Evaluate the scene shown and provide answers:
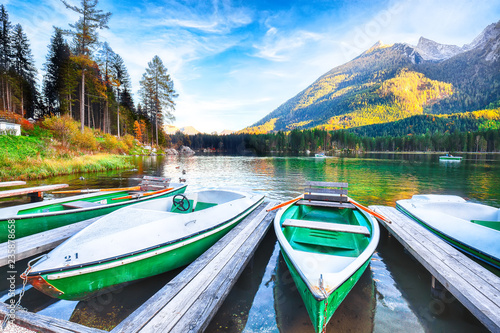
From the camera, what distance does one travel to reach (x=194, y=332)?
2.67 metres

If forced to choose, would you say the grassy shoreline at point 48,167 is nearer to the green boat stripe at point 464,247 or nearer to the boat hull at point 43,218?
the boat hull at point 43,218

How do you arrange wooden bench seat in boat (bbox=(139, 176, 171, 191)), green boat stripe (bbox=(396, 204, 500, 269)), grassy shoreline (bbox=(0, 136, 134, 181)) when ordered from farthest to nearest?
grassy shoreline (bbox=(0, 136, 134, 181)) → wooden bench seat in boat (bbox=(139, 176, 171, 191)) → green boat stripe (bbox=(396, 204, 500, 269))

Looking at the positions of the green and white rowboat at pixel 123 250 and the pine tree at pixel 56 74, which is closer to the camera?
the green and white rowboat at pixel 123 250

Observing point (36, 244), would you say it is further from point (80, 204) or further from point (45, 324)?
point (45, 324)

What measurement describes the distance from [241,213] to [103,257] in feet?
12.8

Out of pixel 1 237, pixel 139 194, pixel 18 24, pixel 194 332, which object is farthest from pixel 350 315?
pixel 18 24

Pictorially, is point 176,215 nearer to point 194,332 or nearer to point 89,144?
point 194,332

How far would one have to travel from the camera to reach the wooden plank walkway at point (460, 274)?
3.05 m

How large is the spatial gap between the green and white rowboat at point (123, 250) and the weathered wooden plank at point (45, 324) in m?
0.50

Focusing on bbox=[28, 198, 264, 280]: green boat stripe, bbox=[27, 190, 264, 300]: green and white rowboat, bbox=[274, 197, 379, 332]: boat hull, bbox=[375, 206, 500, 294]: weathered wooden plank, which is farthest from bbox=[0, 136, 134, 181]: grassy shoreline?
bbox=[375, 206, 500, 294]: weathered wooden plank

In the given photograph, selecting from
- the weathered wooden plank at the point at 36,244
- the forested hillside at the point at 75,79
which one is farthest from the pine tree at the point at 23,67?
the weathered wooden plank at the point at 36,244

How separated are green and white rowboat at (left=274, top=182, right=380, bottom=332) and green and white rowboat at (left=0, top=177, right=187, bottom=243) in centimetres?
555

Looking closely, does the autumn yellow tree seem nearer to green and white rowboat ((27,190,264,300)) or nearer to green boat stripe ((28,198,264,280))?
green and white rowboat ((27,190,264,300))

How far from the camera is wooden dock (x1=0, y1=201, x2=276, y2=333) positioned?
2.66 m
